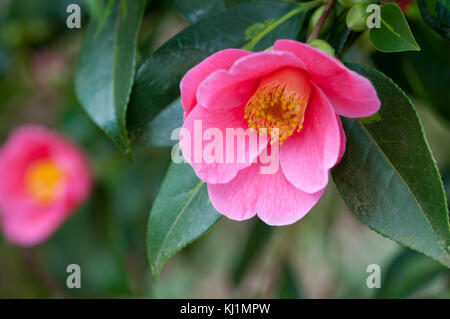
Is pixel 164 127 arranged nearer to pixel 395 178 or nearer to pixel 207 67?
pixel 207 67

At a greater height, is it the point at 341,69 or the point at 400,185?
the point at 341,69

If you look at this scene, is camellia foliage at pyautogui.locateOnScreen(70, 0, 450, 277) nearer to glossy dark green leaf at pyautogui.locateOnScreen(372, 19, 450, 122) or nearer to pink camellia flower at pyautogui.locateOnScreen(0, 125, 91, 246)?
glossy dark green leaf at pyautogui.locateOnScreen(372, 19, 450, 122)

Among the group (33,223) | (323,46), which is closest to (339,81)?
(323,46)

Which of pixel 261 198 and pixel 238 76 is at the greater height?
pixel 238 76

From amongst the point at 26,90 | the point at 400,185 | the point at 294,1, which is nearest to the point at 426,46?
the point at 294,1
